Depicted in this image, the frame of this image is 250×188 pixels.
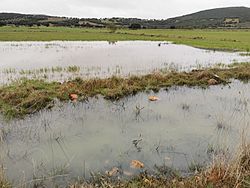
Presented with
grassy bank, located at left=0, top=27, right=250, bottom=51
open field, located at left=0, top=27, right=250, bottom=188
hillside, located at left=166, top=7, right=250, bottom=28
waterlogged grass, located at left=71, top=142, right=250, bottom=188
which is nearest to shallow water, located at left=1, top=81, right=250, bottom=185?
open field, located at left=0, top=27, right=250, bottom=188

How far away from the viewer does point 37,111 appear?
1014cm

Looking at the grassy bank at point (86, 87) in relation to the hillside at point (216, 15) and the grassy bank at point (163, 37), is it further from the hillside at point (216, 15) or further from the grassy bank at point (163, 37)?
the hillside at point (216, 15)

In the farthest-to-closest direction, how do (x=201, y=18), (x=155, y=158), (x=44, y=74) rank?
(x=201, y=18) → (x=44, y=74) → (x=155, y=158)

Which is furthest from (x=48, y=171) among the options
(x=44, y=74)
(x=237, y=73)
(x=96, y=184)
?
(x=237, y=73)

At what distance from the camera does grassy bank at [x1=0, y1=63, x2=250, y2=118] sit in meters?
10.4

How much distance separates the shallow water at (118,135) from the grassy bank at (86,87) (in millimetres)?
581

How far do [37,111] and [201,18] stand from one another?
153 meters

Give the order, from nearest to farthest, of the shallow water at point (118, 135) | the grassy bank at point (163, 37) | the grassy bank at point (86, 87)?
the shallow water at point (118, 135) → the grassy bank at point (86, 87) → the grassy bank at point (163, 37)

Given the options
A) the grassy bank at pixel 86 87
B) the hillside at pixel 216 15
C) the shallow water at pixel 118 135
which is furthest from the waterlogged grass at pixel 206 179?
the hillside at pixel 216 15

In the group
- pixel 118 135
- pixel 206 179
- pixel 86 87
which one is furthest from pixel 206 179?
pixel 86 87

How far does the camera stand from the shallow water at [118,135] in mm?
6504

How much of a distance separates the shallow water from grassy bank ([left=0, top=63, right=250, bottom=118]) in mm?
581

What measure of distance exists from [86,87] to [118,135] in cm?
459

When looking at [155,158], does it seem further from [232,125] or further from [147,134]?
[232,125]
